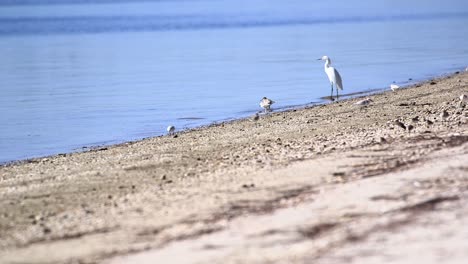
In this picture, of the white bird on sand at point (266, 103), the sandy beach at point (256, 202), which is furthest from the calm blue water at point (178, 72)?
the sandy beach at point (256, 202)

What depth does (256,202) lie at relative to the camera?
341 inches

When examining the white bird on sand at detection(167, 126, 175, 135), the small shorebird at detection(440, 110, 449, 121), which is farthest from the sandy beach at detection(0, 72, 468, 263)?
the white bird on sand at detection(167, 126, 175, 135)

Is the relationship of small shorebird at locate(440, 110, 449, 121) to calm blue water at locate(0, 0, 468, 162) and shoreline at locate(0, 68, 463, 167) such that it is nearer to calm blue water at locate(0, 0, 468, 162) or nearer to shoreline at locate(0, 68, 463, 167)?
shoreline at locate(0, 68, 463, 167)

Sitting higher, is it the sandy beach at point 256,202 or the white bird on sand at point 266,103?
the white bird on sand at point 266,103

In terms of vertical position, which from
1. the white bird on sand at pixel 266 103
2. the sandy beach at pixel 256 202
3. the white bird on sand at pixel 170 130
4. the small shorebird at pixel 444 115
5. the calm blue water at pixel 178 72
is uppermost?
the calm blue water at pixel 178 72

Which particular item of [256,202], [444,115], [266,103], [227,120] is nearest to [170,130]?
[227,120]

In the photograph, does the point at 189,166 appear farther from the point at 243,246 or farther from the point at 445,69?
the point at 445,69

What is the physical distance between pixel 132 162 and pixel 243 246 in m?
4.82

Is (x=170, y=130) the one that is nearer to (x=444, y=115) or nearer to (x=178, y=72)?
(x=444, y=115)

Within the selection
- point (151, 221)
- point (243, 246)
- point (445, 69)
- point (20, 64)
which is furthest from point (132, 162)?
point (20, 64)

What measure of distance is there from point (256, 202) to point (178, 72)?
21.9 metres

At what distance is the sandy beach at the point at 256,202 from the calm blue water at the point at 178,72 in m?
5.16

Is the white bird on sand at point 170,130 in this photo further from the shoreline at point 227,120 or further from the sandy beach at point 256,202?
the sandy beach at point 256,202

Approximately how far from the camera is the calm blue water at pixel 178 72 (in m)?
19.4
